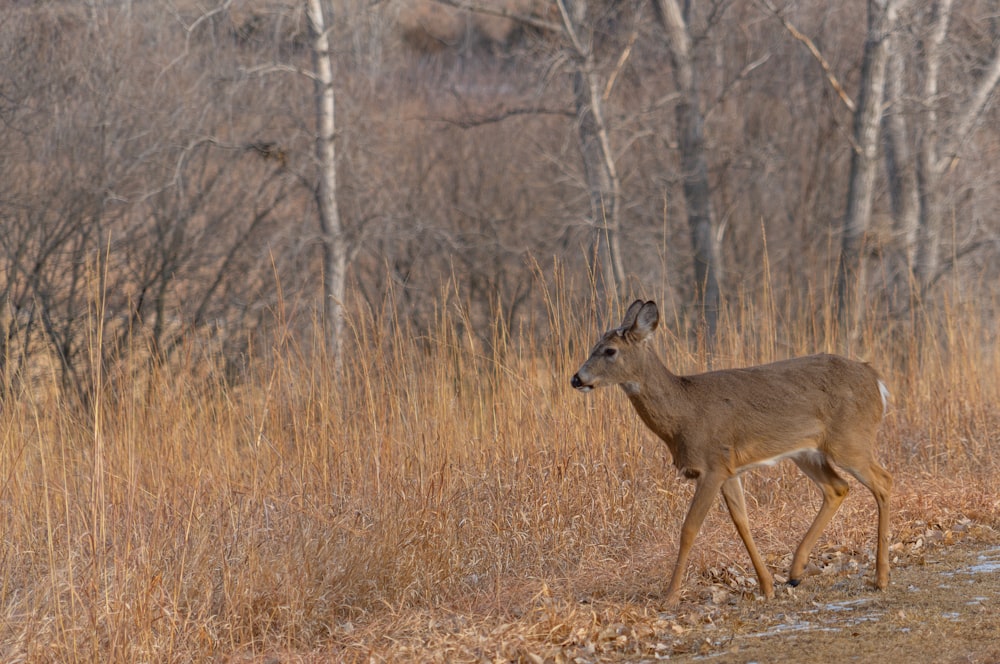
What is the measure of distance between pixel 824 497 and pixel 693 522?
2.85 ft

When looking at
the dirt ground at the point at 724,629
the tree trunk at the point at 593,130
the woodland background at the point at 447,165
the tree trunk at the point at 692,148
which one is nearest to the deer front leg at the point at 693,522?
the dirt ground at the point at 724,629

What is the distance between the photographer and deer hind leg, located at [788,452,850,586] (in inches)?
225

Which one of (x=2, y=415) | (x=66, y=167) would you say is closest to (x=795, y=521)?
(x=2, y=415)

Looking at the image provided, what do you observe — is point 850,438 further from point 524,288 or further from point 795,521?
point 524,288

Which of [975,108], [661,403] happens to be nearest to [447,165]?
[975,108]

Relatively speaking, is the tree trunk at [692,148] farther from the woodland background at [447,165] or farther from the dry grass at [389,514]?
the dry grass at [389,514]

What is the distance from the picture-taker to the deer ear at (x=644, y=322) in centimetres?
552

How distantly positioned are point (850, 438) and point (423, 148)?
559 inches

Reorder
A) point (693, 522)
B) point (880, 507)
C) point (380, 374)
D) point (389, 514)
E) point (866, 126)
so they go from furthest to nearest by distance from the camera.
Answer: point (866, 126), point (380, 374), point (389, 514), point (880, 507), point (693, 522)

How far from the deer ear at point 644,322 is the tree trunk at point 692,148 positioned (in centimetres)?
892

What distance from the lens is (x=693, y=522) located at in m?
5.46

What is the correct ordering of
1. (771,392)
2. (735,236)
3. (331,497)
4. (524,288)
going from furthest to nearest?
1. (735,236)
2. (524,288)
3. (331,497)
4. (771,392)

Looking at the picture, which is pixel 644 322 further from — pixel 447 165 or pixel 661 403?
pixel 447 165

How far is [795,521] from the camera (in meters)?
6.95
